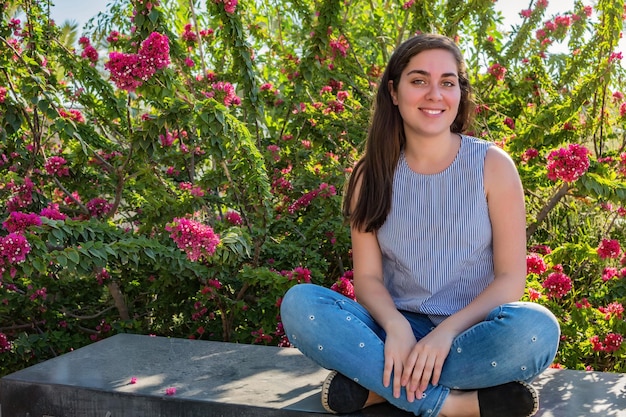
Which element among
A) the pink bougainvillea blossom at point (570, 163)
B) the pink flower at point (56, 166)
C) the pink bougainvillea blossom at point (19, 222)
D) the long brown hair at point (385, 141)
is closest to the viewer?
the long brown hair at point (385, 141)

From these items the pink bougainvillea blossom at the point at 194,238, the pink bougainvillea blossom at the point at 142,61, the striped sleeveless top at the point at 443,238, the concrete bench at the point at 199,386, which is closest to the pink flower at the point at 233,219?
the pink bougainvillea blossom at the point at 194,238

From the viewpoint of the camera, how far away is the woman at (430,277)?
74.9 inches

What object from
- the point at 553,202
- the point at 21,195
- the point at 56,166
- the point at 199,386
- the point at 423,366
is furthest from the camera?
the point at 56,166

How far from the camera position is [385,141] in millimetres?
2363

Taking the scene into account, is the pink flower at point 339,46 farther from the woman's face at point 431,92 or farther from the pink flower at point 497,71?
the woman's face at point 431,92

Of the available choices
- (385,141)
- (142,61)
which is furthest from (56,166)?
(385,141)

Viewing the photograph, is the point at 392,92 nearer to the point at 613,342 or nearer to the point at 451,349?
→ the point at 451,349

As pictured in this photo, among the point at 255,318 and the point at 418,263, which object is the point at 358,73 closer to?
the point at 255,318

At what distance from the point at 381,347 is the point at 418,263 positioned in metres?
0.36

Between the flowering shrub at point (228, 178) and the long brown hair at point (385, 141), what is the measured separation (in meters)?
0.53

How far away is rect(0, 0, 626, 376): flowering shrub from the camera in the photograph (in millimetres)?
2799

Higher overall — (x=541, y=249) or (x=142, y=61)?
(x=142, y=61)

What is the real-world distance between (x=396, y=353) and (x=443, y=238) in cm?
44

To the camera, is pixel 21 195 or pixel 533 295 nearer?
pixel 533 295
